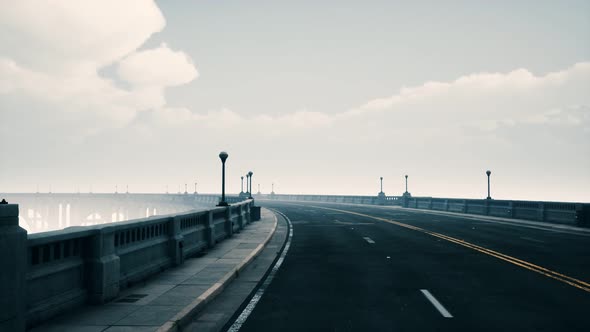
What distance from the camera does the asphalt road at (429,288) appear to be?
7707 mm

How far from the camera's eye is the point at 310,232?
24.6 metres

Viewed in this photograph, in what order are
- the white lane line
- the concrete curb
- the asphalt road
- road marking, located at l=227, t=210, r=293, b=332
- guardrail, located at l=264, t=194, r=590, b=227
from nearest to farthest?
the concrete curb, road marking, located at l=227, t=210, r=293, b=332, the asphalt road, the white lane line, guardrail, located at l=264, t=194, r=590, b=227

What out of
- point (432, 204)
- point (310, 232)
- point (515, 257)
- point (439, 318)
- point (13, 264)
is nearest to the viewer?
point (13, 264)

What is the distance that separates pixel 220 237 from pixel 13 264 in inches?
511

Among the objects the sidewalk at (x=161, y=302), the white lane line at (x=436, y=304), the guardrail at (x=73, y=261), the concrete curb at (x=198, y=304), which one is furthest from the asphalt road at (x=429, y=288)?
the guardrail at (x=73, y=261)

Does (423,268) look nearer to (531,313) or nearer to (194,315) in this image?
(531,313)

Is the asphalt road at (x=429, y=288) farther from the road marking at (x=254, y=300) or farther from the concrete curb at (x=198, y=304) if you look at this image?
the concrete curb at (x=198, y=304)

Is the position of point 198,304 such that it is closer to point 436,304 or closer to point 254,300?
point 254,300

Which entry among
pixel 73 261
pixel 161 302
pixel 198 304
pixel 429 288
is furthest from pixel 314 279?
pixel 73 261

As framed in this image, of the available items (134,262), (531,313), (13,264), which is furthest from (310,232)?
(13,264)

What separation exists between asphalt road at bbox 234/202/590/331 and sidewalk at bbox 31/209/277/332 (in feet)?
3.62

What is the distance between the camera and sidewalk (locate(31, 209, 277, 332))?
7.01 m

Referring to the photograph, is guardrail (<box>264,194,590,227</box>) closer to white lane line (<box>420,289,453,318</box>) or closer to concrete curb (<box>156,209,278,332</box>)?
white lane line (<box>420,289,453,318</box>)

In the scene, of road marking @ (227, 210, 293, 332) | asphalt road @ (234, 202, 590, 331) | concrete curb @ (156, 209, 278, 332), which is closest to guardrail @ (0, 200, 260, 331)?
concrete curb @ (156, 209, 278, 332)
